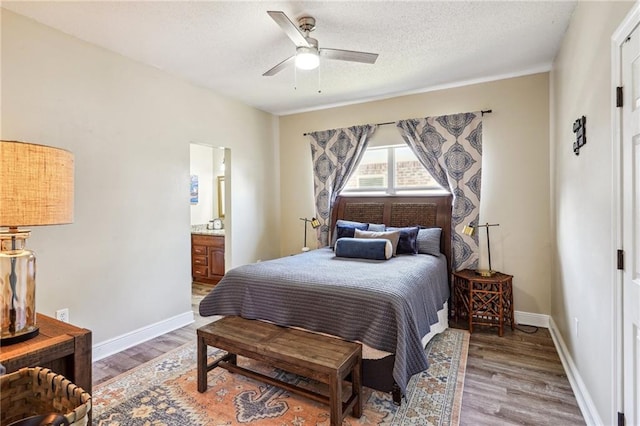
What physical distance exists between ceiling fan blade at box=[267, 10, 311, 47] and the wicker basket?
2.00 meters

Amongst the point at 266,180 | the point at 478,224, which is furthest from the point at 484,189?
the point at 266,180

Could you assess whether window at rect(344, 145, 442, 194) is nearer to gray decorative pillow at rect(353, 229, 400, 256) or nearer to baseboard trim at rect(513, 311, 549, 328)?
gray decorative pillow at rect(353, 229, 400, 256)

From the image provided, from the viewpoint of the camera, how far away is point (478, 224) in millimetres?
3691

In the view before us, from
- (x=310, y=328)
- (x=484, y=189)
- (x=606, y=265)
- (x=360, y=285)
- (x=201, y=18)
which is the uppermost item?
(x=201, y=18)

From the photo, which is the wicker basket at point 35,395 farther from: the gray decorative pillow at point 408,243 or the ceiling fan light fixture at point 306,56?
the gray decorative pillow at point 408,243

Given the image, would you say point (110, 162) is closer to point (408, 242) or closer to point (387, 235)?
point (387, 235)

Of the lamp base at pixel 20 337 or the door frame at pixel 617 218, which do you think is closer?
the lamp base at pixel 20 337

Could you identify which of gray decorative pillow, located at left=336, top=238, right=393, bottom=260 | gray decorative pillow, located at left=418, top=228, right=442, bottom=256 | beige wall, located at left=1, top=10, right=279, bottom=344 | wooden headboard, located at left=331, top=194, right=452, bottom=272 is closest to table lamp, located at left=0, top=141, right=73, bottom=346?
beige wall, located at left=1, top=10, right=279, bottom=344

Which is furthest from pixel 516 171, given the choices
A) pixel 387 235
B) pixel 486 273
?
pixel 387 235

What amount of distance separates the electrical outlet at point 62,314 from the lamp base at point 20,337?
4.28 ft

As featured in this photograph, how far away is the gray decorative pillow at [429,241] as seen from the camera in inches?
139

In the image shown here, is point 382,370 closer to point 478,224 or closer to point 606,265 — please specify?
point 606,265

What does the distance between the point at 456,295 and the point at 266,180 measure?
3036 millimetres

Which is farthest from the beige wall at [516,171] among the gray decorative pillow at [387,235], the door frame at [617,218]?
the door frame at [617,218]
